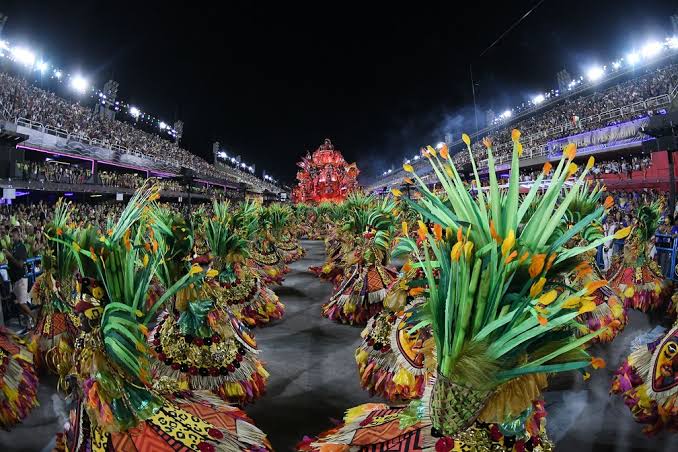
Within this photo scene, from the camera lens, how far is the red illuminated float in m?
30.9

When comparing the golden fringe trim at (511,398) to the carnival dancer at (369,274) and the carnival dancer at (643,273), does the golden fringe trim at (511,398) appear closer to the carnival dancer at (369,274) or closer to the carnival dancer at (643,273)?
the carnival dancer at (369,274)

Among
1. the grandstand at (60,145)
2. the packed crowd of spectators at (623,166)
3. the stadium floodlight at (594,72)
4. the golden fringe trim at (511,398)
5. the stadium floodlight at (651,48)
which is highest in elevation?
the stadium floodlight at (594,72)

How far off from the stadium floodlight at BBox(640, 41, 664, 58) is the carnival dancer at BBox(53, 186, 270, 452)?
111 feet

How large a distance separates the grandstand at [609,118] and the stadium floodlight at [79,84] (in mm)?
29007

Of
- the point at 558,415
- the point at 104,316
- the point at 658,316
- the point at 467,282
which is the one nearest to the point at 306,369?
the point at 558,415

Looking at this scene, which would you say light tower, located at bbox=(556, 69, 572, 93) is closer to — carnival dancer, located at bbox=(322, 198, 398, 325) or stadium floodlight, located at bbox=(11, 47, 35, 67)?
carnival dancer, located at bbox=(322, 198, 398, 325)

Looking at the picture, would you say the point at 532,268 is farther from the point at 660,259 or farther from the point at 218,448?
the point at 660,259

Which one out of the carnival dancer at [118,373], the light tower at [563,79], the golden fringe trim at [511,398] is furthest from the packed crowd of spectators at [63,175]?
the light tower at [563,79]

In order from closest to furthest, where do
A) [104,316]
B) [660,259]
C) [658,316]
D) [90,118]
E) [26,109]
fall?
[104,316] < [658,316] < [660,259] < [26,109] < [90,118]

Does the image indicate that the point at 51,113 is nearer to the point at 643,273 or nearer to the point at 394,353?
the point at 394,353

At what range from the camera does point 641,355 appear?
12.3 ft

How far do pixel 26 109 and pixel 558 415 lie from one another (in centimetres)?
2312

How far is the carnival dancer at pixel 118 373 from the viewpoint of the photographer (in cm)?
202

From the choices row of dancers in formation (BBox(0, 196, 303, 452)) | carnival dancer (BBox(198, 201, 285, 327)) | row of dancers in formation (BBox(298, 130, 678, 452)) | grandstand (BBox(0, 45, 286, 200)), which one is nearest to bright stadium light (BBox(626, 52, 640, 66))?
grandstand (BBox(0, 45, 286, 200))
